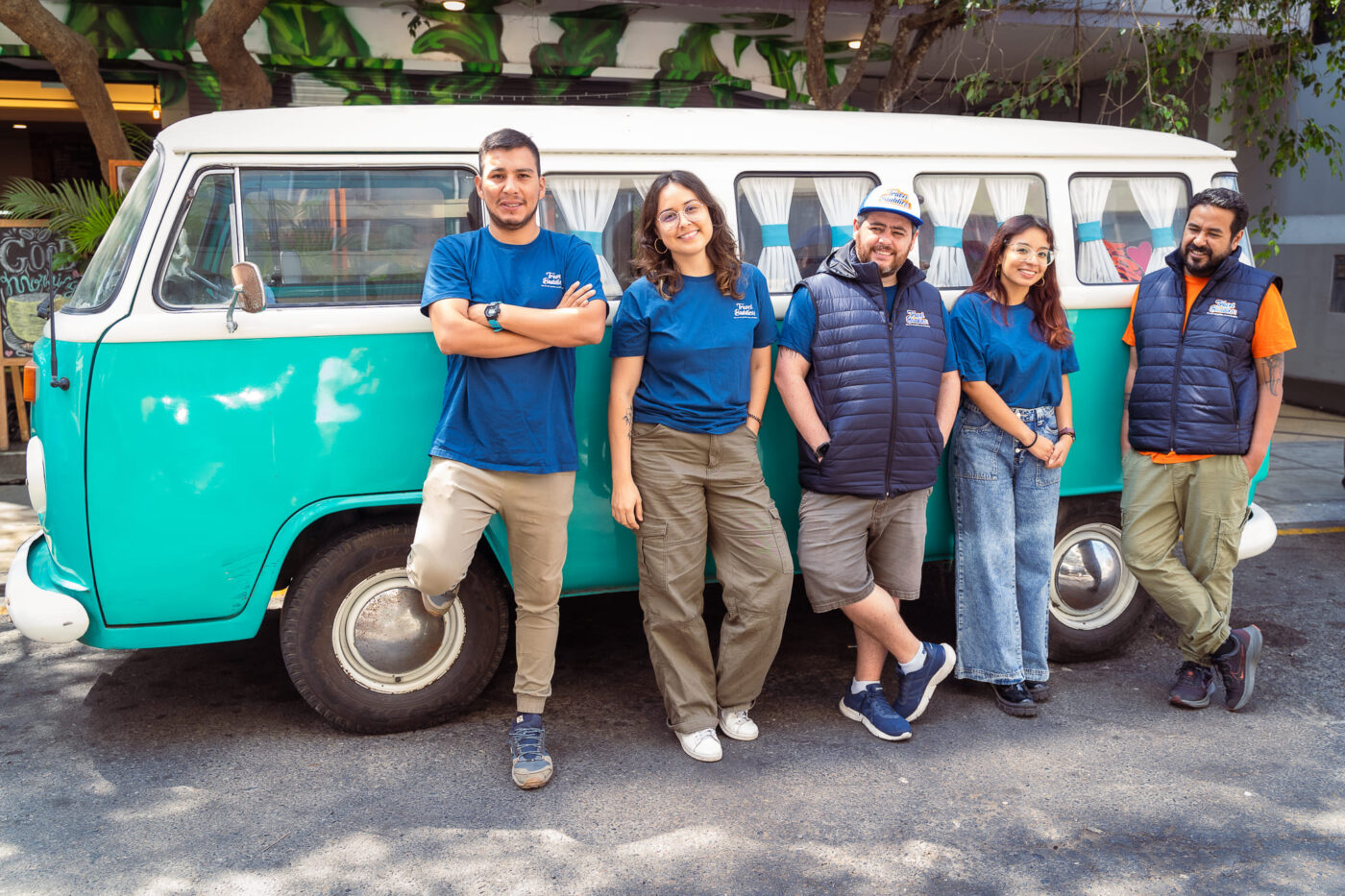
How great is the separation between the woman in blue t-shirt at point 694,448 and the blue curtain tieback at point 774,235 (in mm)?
462

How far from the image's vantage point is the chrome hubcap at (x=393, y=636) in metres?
4.07

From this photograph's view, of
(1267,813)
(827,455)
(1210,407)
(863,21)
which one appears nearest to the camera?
(1267,813)

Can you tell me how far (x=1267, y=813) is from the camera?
12.1 feet

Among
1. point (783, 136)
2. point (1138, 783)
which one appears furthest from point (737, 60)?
point (1138, 783)

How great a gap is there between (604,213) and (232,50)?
4.65 m

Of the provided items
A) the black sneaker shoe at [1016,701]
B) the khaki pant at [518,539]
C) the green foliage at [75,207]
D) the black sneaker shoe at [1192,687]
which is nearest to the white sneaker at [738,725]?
the khaki pant at [518,539]

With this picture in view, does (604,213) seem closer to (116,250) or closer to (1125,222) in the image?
(116,250)

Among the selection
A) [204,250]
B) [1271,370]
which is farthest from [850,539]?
[204,250]

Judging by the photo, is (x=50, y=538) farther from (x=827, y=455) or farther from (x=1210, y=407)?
(x=1210, y=407)

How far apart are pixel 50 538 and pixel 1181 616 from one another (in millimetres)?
4350

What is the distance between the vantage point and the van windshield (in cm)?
380

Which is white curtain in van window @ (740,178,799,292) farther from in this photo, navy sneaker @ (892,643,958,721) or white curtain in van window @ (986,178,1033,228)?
navy sneaker @ (892,643,958,721)

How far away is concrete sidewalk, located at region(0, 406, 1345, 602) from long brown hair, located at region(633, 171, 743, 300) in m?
4.28

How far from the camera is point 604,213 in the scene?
420 cm
